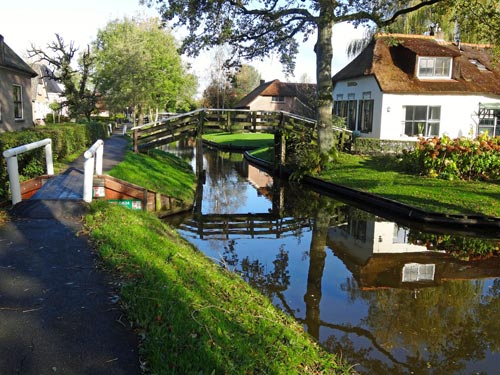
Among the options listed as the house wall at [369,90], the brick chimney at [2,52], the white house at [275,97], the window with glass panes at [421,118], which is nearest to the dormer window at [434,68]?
A: the window with glass panes at [421,118]

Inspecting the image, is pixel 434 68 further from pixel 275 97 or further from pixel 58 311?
pixel 275 97

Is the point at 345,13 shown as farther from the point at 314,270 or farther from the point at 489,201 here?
the point at 314,270

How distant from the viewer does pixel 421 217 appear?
39.0 ft

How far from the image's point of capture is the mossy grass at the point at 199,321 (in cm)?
374

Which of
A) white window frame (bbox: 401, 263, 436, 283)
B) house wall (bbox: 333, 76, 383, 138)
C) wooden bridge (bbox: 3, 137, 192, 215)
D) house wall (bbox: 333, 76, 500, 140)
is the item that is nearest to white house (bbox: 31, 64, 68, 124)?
house wall (bbox: 333, 76, 383, 138)

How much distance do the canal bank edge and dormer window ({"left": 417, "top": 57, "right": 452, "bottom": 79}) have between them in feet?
45.7

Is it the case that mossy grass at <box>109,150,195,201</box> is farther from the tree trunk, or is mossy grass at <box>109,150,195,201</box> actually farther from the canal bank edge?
the tree trunk

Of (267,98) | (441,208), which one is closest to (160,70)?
(267,98)

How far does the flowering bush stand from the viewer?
15.5m

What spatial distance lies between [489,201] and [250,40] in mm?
12471

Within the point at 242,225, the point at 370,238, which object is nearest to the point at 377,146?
the point at 242,225

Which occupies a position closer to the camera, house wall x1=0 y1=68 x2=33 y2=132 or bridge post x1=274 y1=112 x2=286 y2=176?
house wall x1=0 y1=68 x2=33 y2=132

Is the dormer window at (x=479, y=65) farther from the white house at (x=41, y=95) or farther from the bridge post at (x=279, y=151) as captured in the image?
the white house at (x=41, y=95)

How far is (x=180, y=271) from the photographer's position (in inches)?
236
